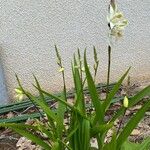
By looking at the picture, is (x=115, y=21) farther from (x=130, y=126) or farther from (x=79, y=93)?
(x=130, y=126)

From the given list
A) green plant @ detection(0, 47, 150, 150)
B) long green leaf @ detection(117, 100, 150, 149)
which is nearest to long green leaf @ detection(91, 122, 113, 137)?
green plant @ detection(0, 47, 150, 150)

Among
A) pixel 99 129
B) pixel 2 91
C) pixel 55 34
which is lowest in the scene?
pixel 99 129

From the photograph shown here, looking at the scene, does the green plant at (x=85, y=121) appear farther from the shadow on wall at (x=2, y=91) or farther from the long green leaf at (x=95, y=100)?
the shadow on wall at (x=2, y=91)

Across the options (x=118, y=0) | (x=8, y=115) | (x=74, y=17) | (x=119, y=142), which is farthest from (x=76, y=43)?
(x=119, y=142)

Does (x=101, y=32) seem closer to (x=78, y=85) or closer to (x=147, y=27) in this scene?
(x=147, y=27)

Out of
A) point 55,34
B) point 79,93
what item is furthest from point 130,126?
point 55,34

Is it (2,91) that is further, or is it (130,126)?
(2,91)

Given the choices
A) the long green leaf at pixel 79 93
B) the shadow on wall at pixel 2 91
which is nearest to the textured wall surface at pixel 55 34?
the shadow on wall at pixel 2 91
